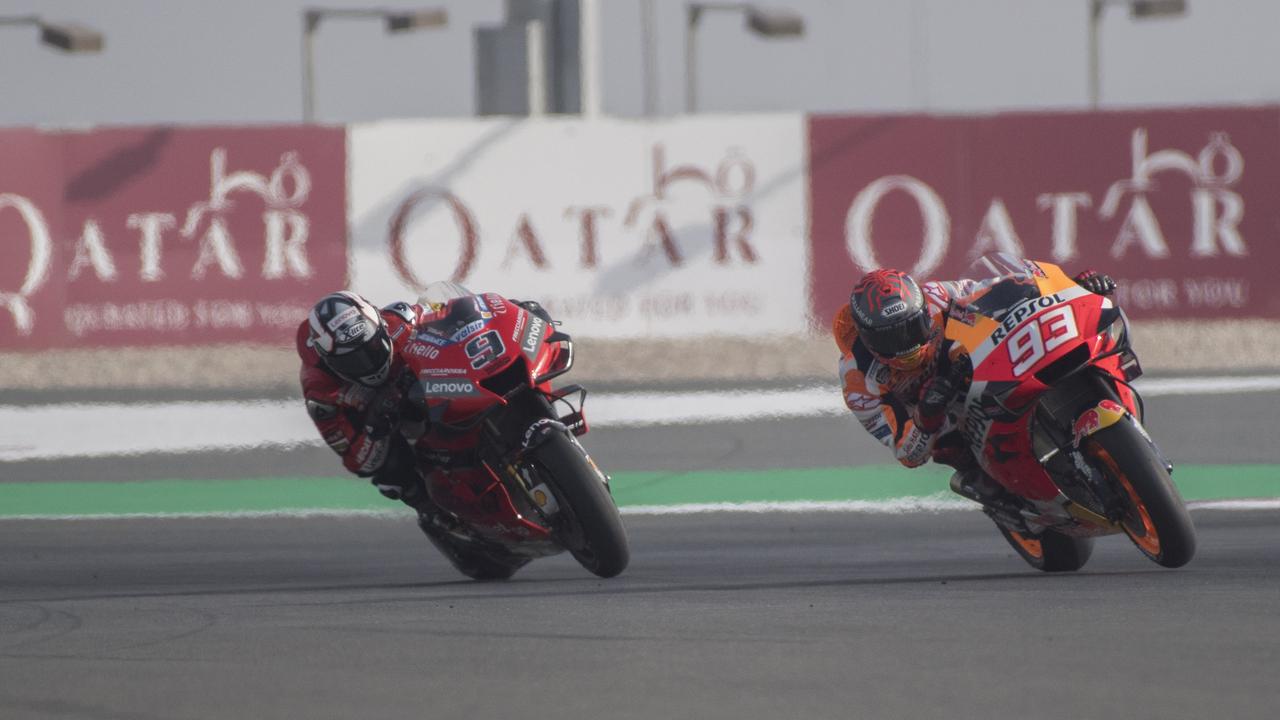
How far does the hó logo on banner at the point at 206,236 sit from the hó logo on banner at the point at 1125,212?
17.9 feet

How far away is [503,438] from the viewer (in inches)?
281

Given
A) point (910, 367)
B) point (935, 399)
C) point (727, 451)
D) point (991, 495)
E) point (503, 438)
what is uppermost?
point (910, 367)

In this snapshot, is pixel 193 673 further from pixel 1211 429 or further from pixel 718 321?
pixel 718 321

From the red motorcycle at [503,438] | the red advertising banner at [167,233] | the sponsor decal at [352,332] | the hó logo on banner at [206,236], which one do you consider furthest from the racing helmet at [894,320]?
the hó logo on banner at [206,236]

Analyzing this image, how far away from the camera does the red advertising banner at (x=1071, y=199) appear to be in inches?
755

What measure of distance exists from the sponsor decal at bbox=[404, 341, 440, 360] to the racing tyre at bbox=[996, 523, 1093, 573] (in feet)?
7.44

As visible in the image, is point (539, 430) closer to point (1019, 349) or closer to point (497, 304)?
point (497, 304)

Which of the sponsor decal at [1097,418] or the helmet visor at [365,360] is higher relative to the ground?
the helmet visor at [365,360]

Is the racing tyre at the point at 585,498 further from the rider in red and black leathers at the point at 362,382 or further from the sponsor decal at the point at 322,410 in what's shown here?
the sponsor decal at the point at 322,410

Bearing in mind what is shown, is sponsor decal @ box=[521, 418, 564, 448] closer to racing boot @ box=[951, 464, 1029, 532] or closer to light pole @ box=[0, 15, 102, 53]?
racing boot @ box=[951, 464, 1029, 532]

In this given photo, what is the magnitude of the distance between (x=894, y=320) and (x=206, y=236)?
13019 millimetres

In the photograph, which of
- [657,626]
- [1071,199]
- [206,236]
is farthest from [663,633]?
[1071,199]

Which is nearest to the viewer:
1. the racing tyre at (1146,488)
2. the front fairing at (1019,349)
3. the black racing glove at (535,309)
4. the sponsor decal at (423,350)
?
the racing tyre at (1146,488)

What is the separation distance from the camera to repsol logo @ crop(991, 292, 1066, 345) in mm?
6809
